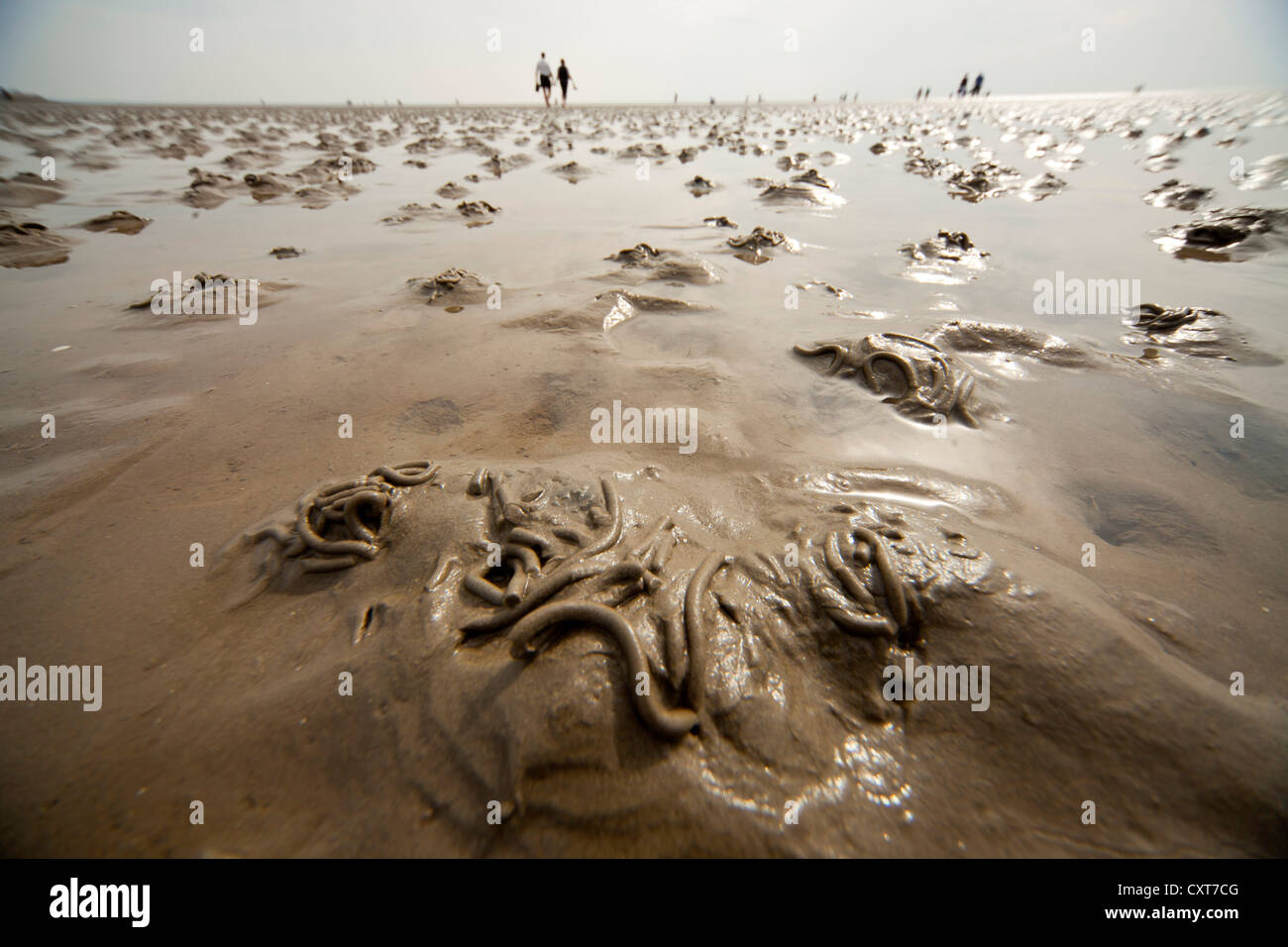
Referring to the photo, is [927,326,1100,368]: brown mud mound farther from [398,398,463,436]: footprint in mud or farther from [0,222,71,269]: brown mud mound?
[0,222,71,269]: brown mud mound

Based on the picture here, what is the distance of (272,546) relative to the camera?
2.65 metres

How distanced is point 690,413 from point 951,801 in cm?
269

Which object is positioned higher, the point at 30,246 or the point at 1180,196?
the point at 1180,196

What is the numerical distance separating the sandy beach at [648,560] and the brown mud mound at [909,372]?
Answer: 37 millimetres

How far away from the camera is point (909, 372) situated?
394 centimetres

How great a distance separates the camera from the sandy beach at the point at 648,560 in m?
1.72

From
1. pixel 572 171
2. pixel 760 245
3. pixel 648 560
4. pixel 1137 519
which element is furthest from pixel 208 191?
pixel 1137 519

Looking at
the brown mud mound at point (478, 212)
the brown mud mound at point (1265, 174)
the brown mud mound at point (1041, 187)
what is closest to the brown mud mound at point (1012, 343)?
the brown mud mound at point (478, 212)

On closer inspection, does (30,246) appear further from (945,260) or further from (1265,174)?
(1265,174)

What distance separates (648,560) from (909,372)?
2944 mm

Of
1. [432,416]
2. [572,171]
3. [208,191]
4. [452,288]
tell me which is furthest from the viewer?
[572,171]

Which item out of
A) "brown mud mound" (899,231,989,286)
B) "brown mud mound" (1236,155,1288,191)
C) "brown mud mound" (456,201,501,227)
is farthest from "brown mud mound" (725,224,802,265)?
"brown mud mound" (1236,155,1288,191)

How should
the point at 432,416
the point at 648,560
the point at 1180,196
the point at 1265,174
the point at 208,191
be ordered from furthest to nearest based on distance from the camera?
the point at 208,191 < the point at 1265,174 < the point at 1180,196 < the point at 432,416 < the point at 648,560

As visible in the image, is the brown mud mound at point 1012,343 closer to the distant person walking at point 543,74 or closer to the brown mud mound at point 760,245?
the brown mud mound at point 760,245
